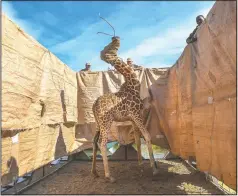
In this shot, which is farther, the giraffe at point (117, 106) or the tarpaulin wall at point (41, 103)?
the giraffe at point (117, 106)

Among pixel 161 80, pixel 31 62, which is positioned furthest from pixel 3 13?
pixel 161 80

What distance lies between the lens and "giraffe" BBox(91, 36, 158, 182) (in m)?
5.10

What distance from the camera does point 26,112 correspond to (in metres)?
4.19

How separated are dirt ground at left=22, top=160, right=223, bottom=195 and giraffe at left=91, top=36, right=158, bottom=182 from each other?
358 mm

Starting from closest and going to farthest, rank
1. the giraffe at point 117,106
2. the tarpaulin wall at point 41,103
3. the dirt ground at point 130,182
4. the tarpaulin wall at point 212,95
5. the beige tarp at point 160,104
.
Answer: the tarpaulin wall at point 212,95, the beige tarp at point 160,104, the tarpaulin wall at point 41,103, the dirt ground at point 130,182, the giraffe at point 117,106

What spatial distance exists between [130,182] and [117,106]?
1693mm

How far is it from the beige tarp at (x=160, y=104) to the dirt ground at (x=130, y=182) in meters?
0.53

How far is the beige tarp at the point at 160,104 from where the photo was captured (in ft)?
9.06

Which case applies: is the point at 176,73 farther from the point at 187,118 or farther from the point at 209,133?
the point at 209,133

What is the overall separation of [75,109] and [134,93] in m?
2.39

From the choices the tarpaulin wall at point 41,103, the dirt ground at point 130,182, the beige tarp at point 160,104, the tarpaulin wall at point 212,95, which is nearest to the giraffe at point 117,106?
the dirt ground at point 130,182

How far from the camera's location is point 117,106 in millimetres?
5258

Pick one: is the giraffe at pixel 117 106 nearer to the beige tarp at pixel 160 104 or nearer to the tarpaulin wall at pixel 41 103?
the beige tarp at pixel 160 104

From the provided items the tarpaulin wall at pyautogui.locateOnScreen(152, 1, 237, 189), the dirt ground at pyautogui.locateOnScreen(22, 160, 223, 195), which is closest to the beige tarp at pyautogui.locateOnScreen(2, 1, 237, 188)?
the tarpaulin wall at pyautogui.locateOnScreen(152, 1, 237, 189)
